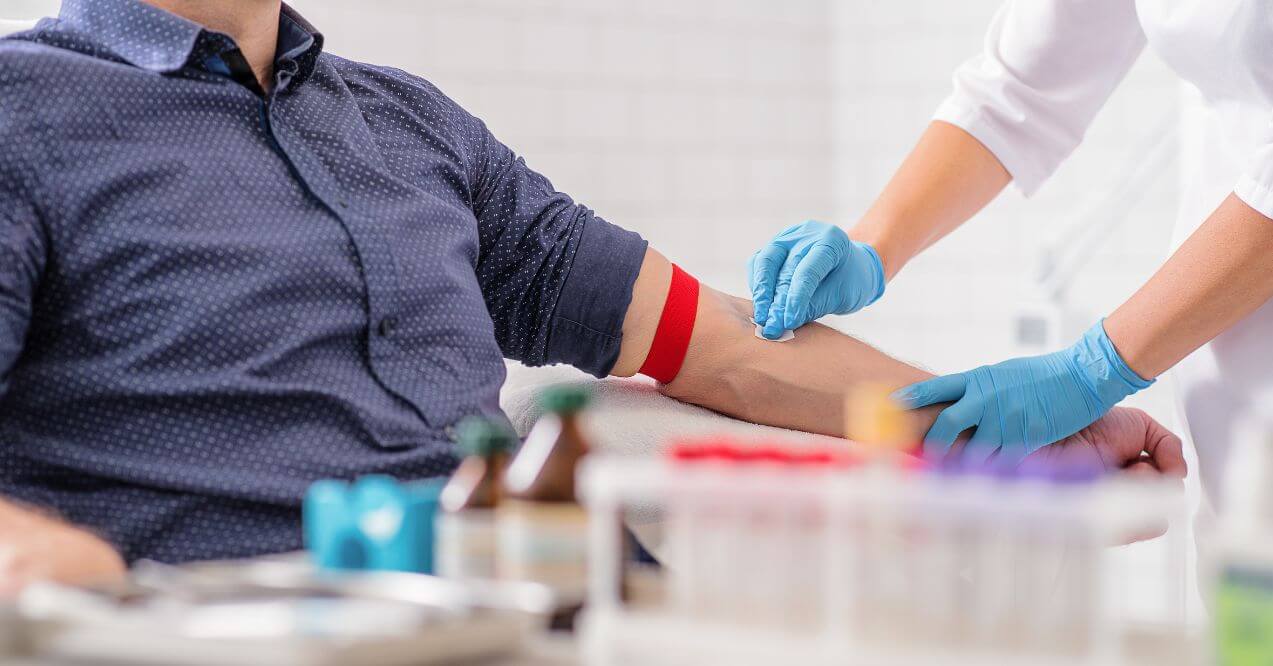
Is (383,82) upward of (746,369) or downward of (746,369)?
upward

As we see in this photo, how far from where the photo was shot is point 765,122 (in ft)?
12.1

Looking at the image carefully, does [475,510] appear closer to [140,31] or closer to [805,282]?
[140,31]

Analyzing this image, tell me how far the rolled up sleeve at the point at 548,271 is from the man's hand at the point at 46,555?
2.50ft

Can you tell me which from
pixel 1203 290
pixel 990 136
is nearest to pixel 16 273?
pixel 1203 290

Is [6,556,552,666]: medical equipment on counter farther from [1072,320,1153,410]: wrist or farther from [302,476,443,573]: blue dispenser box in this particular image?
[1072,320,1153,410]: wrist

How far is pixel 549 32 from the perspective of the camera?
11.1ft

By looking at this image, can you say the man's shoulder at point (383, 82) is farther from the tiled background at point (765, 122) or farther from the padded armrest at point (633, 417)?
the tiled background at point (765, 122)

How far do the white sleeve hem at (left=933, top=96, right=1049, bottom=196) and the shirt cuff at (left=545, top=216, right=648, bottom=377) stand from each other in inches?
25.1

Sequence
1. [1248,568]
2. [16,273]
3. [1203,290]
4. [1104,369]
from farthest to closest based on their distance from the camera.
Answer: [1104,369] < [1203,290] < [16,273] < [1248,568]

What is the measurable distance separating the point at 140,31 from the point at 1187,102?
4.79 ft

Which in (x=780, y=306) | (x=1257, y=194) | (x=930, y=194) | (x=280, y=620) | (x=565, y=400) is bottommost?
(x=280, y=620)

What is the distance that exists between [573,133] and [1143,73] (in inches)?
57.5

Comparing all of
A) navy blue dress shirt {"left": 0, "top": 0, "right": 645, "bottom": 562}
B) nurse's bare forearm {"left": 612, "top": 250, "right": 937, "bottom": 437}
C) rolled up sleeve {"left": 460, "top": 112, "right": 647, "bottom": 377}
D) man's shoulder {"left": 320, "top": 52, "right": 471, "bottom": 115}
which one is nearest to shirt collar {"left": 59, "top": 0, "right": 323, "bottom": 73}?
navy blue dress shirt {"left": 0, "top": 0, "right": 645, "bottom": 562}

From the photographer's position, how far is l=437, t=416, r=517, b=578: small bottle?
0.81 m
